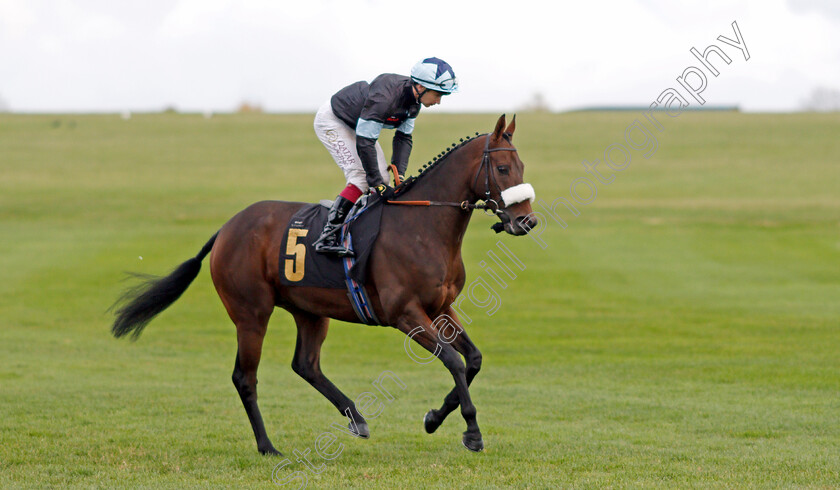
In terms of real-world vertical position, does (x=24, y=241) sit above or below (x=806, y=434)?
below

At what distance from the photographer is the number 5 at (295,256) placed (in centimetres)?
772

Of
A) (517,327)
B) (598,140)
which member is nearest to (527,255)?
(517,327)

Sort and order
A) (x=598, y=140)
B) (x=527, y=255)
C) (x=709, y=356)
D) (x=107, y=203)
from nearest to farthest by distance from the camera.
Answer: (x=709, y=356)
(x=527, y=255)
(x=107, y=203)
(x=598, y=140)

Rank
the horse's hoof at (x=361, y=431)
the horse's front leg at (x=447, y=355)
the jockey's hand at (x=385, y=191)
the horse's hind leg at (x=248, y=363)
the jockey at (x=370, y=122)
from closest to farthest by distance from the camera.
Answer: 1. the horse's front leg at (x=447, y=355)
2. the jockey at (x=370, y=122)
3. the jockey's hand at (x=385, y=191)
4. the horse's hoof at (x=361, y=431)
5. the horse's hind leg at (x=248, y=363)

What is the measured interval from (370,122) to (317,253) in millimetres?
1185

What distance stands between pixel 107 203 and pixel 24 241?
12.7 m

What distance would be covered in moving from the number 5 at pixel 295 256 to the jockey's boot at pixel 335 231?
217mm

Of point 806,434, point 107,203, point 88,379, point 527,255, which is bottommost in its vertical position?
point 107,203

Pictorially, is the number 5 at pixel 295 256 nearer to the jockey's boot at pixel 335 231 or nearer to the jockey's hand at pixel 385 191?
the jockey's boot at pixel 335 231

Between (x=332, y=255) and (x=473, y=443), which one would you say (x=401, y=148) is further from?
(x=473, y=443)

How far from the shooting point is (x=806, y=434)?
8320mm

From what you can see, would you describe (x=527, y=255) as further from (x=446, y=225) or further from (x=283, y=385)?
(x=446, y=225)

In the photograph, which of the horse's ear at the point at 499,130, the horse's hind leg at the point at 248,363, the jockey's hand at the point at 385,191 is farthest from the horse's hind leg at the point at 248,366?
the horse's ear at the point at 499,130

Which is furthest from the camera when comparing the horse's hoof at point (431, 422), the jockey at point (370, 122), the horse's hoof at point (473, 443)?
the horse's hoof at point (431, 422)
